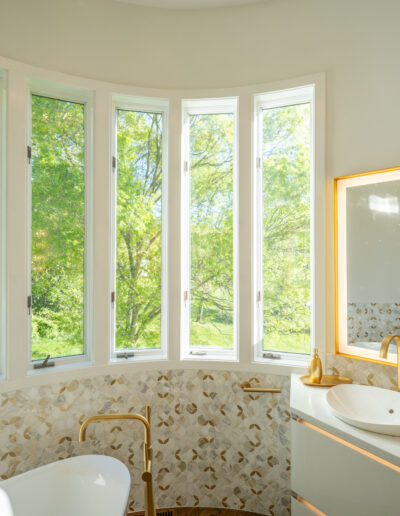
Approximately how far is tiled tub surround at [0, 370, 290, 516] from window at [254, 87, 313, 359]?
0.96ft

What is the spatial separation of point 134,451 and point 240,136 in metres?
1.99

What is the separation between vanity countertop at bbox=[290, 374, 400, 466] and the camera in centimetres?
132

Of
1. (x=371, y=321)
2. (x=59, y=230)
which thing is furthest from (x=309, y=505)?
(x=59, y=230)

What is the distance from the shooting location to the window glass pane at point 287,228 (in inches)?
88.3

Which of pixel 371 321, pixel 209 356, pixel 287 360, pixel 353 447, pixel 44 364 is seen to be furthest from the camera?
pixel 209 356

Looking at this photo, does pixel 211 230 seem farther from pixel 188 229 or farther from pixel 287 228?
pixel 287 228

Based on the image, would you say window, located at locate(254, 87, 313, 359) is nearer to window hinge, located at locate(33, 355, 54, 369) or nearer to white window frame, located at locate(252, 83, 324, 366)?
white window frame, located at locate(252, 83, 324, 366)

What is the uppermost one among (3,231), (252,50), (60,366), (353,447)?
(252,50)

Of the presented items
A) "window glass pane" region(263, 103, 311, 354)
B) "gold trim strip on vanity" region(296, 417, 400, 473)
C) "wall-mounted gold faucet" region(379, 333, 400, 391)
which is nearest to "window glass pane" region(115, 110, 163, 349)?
"window glass pane" region(263, 103, 311, 354)

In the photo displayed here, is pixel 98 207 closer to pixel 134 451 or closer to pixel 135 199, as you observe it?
pixel 135 199

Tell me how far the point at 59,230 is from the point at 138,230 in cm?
47

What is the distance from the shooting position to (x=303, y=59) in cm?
216

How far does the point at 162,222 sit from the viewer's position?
2400mm

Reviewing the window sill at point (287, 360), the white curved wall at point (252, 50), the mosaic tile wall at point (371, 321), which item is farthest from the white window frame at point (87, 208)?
the mosaic tile wall at point (371, 321)
